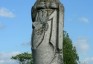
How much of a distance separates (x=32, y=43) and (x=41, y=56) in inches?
32.1

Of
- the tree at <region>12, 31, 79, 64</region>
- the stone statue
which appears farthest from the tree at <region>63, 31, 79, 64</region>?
the stone statue

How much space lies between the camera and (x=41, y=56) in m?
17.0

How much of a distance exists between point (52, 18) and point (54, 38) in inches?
37.9

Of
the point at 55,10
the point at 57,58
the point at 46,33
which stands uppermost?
the point at 55,10

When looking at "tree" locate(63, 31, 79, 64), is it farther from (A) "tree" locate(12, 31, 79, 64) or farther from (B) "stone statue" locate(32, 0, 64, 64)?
(B) "stone statue" locate(32, 0, 64, 64)

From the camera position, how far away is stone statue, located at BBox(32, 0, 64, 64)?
17.0 metres

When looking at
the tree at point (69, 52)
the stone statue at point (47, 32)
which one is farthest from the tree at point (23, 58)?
the stone statue at point (47, 32)

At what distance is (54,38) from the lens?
17.2m

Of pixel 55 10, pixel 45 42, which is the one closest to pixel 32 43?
pixel 45 42

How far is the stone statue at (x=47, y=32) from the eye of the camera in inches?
671

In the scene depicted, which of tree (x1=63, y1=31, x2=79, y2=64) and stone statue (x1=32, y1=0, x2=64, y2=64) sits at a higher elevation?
stone statue (x1=32, y1=0, x2=64, y2=64)

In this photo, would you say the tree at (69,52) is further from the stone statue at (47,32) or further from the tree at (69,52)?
the stone statue at (47,32)

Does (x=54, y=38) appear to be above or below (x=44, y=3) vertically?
below

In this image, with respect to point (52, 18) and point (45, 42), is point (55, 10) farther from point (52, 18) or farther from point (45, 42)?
point (45, 42)
